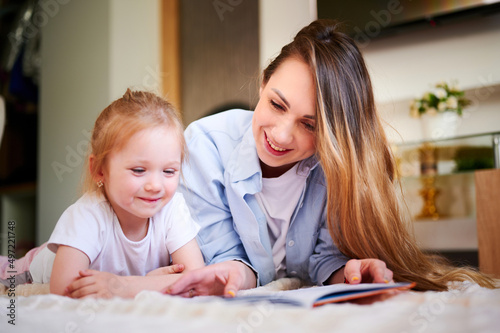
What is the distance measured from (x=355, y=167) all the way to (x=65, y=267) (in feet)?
1.65

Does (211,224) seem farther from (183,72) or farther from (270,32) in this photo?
(183,72)

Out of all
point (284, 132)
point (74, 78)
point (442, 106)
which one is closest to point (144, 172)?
point (284, 132)

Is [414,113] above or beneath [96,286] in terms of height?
above

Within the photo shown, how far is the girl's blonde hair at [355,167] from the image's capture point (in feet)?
2.71

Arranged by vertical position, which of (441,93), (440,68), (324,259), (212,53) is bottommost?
(324,259)

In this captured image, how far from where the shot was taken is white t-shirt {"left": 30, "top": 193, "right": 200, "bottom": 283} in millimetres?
705

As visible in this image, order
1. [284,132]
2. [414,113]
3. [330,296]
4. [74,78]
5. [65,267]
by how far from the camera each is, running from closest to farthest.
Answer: [330,296], [65,267], [284,132], [74,78], [414,113]

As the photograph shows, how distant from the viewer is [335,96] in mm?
834

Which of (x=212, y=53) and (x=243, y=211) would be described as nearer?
(x=243, y=211)

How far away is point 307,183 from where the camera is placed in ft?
3.22

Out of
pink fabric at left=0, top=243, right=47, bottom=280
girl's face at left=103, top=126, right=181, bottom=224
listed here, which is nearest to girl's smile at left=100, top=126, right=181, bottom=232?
girl's face at left=103, top=126, right=181, bottom=224

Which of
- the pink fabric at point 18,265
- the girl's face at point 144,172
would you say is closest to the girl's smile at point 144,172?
the girl's face at point 144,172

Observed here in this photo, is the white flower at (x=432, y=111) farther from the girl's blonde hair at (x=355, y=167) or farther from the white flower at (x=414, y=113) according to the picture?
the girl's blonde hair at (x=355, y=167)

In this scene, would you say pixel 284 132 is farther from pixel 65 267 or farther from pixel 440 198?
pixel 440 198
